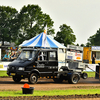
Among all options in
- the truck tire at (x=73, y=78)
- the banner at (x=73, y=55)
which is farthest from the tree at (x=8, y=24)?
the truck tire at (x=73, y=78)

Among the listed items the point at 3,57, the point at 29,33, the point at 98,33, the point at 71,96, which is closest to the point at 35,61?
the point at 71,96

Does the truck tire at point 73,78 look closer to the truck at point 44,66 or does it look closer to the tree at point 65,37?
the truck at point 44,66

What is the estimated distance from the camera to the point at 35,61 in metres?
17.3

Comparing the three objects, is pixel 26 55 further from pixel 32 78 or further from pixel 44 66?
pixel 32 78

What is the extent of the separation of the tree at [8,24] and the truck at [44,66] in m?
50.3

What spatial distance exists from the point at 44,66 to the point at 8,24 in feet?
178

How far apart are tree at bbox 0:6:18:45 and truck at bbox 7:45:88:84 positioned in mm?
50279

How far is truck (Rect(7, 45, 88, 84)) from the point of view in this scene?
16938 mm

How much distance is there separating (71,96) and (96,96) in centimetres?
110

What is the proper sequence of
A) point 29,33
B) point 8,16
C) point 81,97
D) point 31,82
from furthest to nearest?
point 8,16
point 29,33
point 31,82
point 81,97

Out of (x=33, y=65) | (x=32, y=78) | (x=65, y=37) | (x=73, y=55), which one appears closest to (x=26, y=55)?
(x=33, y=65)

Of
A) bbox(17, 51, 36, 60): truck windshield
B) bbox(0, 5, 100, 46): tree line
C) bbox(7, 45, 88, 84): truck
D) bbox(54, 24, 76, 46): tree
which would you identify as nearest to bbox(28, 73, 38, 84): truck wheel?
bbox(7, 45, 88, 84): truck

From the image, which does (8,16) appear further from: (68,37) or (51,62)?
(51,62)

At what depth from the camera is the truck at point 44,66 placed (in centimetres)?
1694
